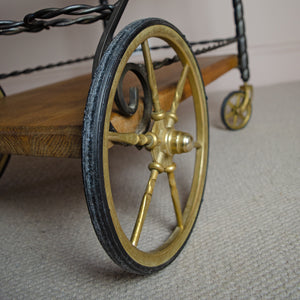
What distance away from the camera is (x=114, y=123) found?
0.49m

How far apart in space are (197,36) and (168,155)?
152cm

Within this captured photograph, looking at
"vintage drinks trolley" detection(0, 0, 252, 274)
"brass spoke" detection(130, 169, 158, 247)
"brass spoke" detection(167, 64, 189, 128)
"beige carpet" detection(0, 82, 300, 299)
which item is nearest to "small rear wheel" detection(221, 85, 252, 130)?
"beige carpet" detection(0, 82, 300, 299)

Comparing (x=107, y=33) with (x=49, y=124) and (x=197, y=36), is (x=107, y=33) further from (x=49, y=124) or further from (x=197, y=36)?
(x=197, y=36)

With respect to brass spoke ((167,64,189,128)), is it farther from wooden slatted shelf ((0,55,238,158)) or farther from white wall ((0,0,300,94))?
white wall ((0,0,300,94))

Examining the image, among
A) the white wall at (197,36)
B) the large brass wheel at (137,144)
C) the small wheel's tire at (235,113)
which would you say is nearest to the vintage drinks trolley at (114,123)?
the large brass wheel at (137,144)

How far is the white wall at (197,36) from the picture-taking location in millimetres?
1833

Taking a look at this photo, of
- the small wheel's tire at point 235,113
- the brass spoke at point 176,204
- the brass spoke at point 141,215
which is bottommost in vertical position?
the small wheel's tire at point 235,113

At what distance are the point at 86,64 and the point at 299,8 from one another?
4.19ft

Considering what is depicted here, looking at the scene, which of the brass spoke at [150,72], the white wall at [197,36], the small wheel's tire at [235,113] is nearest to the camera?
the brass spoke at [150,72]

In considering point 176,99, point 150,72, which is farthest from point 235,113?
point 150,72

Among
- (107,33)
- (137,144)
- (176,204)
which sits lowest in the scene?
(176,204)

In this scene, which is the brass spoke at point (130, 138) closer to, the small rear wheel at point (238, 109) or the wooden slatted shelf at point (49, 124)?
the wooden slatted shelf at point (49, 124)

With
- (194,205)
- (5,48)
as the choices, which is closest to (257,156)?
(194,205)

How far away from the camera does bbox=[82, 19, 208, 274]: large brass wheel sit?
0.39 meters
